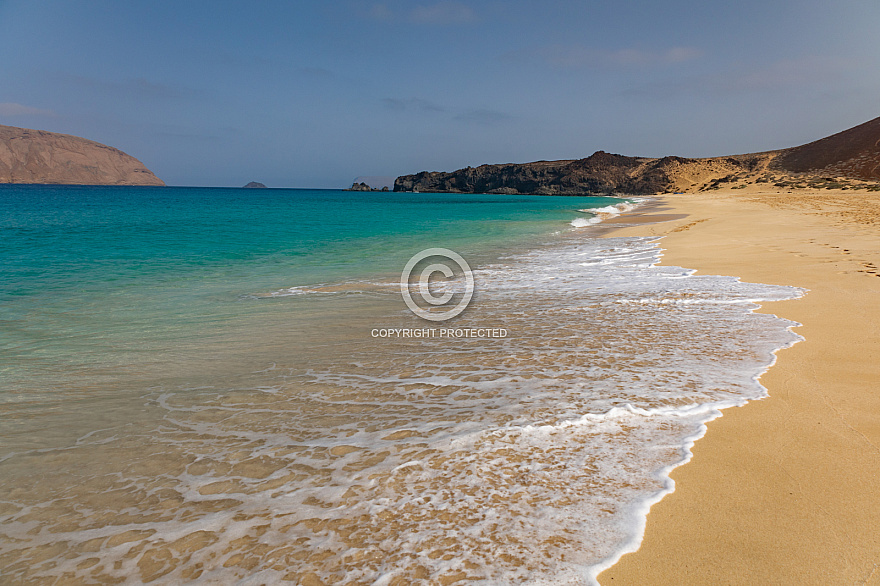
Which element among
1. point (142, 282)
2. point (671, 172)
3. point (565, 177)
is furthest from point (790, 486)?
point (565, 177)

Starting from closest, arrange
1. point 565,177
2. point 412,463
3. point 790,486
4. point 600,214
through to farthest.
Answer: point 790,486
point 412,463
point 600,214
point 565,177

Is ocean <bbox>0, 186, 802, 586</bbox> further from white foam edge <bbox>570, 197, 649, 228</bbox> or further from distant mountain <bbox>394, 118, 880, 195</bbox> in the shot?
distant mountain <bbox>394, 118, 880, 195</bbox>

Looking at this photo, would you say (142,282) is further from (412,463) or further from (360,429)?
(412,463)

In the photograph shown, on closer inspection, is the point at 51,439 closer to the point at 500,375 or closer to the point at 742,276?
the point at 500,375

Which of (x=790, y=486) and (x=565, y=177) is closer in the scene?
(x=790, y=486)

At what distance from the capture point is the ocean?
222 cm

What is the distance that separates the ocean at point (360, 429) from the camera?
7.28ft

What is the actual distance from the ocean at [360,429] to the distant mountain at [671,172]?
53.1m

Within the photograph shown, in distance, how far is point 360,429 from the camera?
11.4 feet

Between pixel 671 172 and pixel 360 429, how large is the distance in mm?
119919

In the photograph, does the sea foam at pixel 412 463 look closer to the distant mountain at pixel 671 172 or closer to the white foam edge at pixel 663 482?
the white foam edge at pixel 663 482

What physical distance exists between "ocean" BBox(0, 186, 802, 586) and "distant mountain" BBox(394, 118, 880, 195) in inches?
2091

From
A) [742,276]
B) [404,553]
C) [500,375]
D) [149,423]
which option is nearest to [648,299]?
[742,276]

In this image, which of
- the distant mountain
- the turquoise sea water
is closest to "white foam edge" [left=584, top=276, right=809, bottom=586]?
the turquoise sea water
